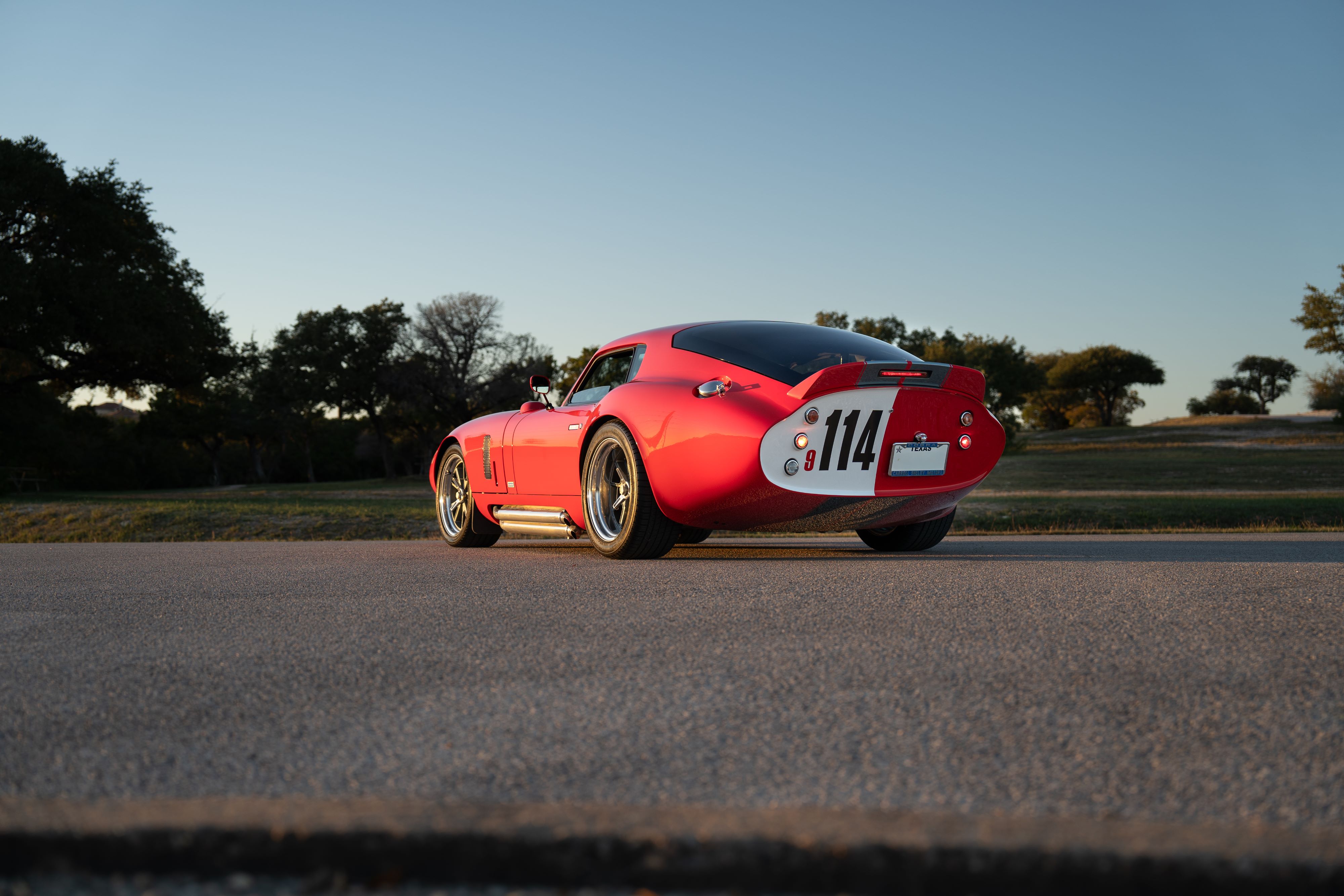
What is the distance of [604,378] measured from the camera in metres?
7.20

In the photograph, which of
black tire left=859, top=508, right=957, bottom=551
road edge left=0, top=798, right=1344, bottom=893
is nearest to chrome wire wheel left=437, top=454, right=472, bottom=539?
black tire left=859, top=508, right=957, bottom=551

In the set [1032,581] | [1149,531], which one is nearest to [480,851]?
[1032,581]

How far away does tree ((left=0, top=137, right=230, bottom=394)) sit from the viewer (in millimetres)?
25391

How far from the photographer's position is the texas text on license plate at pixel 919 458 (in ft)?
19.6

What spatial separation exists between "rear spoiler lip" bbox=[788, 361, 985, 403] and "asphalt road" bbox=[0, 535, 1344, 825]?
3.66 feet

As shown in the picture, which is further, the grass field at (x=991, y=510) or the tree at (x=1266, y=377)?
the tree at (x=1266, y=377)

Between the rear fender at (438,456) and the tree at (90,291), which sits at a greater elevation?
the tree at (90,291)

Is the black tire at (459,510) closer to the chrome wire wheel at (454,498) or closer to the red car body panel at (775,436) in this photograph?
the chrome wire wheel at (454,498)

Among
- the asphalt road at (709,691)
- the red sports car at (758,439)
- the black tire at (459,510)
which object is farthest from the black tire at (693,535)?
the black tire at (459,510)

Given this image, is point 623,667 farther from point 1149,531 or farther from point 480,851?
point 1149,531

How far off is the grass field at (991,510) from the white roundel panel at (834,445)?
5.49 m

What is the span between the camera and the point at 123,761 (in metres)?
2.10

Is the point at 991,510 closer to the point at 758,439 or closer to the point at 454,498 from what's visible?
the point at 454,498

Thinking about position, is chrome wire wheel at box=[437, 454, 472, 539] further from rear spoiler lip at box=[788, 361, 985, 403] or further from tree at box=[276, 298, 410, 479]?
tree at box=[276, 298, 410, 479]
